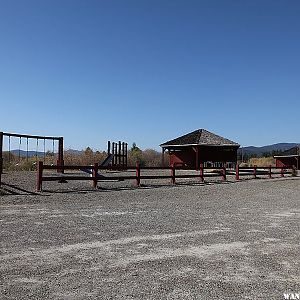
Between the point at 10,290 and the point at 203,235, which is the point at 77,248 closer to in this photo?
the point at 10,290

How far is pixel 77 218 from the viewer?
9.44m

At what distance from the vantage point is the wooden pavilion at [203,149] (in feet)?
123

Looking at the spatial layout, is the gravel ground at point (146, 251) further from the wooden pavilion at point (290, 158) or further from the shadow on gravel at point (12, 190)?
the wooden pavilion at point (290, 158)

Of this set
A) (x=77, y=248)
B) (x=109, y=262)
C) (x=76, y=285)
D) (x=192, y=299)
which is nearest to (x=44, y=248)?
(x=77, y=248)

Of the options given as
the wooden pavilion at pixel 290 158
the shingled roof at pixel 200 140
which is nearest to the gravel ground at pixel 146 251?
the shingled roof at pixel 200 140

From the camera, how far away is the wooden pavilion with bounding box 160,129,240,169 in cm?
3750

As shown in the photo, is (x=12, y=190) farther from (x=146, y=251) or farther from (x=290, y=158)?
(x=290, y=158)

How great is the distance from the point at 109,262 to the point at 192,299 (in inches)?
67.0

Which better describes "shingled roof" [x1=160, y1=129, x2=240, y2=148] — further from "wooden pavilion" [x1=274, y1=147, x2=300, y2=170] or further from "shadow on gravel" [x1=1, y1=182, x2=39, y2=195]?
"shadow on gravel" [x1=1, y1=182, x2=39, y2=195]

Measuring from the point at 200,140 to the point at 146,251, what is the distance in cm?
3231

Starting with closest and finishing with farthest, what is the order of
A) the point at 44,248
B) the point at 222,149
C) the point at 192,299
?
the point at 192,299
the point at 44,248
the point at 222,149

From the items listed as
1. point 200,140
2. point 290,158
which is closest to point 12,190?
point 200,140

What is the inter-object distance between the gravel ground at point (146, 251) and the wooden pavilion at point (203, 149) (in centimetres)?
2510

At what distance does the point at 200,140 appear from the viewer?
3809 centimetres
